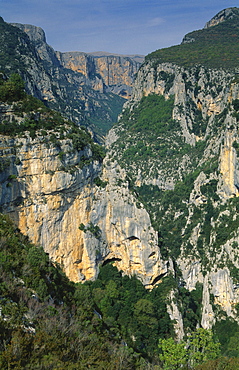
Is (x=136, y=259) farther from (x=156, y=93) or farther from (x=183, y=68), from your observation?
(x=156, y=93)

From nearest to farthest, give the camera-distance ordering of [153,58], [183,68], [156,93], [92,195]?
[92,195] < [183,68] < [156,93] < [153,58]

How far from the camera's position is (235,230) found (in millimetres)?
54188

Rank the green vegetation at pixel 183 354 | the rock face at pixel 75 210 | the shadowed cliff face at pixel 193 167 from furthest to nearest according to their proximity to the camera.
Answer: the shadowed cliff face at pixel 193 167 < the rock face at pixel 75 210 < the green vegetation at pixel 183 354

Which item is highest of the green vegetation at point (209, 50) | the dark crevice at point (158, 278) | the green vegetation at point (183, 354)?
the green vegetation at point (209, 50)

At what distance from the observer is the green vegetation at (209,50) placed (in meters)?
110

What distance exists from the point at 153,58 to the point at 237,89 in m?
74.5

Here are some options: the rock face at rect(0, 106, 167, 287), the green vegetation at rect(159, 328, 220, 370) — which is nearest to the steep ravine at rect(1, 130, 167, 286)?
the rock face at rect(0, 106, 167, 287)

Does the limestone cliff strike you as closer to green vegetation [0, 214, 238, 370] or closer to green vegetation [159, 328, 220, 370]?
green vegetation [159, 328, 220, 370]

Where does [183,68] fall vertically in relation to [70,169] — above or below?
above

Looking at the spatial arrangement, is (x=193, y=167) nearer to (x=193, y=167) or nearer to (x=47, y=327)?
(x=193, y=167)

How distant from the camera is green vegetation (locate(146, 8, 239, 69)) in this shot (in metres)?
110

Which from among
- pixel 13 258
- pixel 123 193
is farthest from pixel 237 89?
pixel 13 258

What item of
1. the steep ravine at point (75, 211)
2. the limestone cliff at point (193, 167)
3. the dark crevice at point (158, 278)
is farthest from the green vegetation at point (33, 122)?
the dark crevice at point (158, 278)

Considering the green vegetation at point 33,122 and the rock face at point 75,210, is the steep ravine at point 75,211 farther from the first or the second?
the green vegetation at point 33,122
